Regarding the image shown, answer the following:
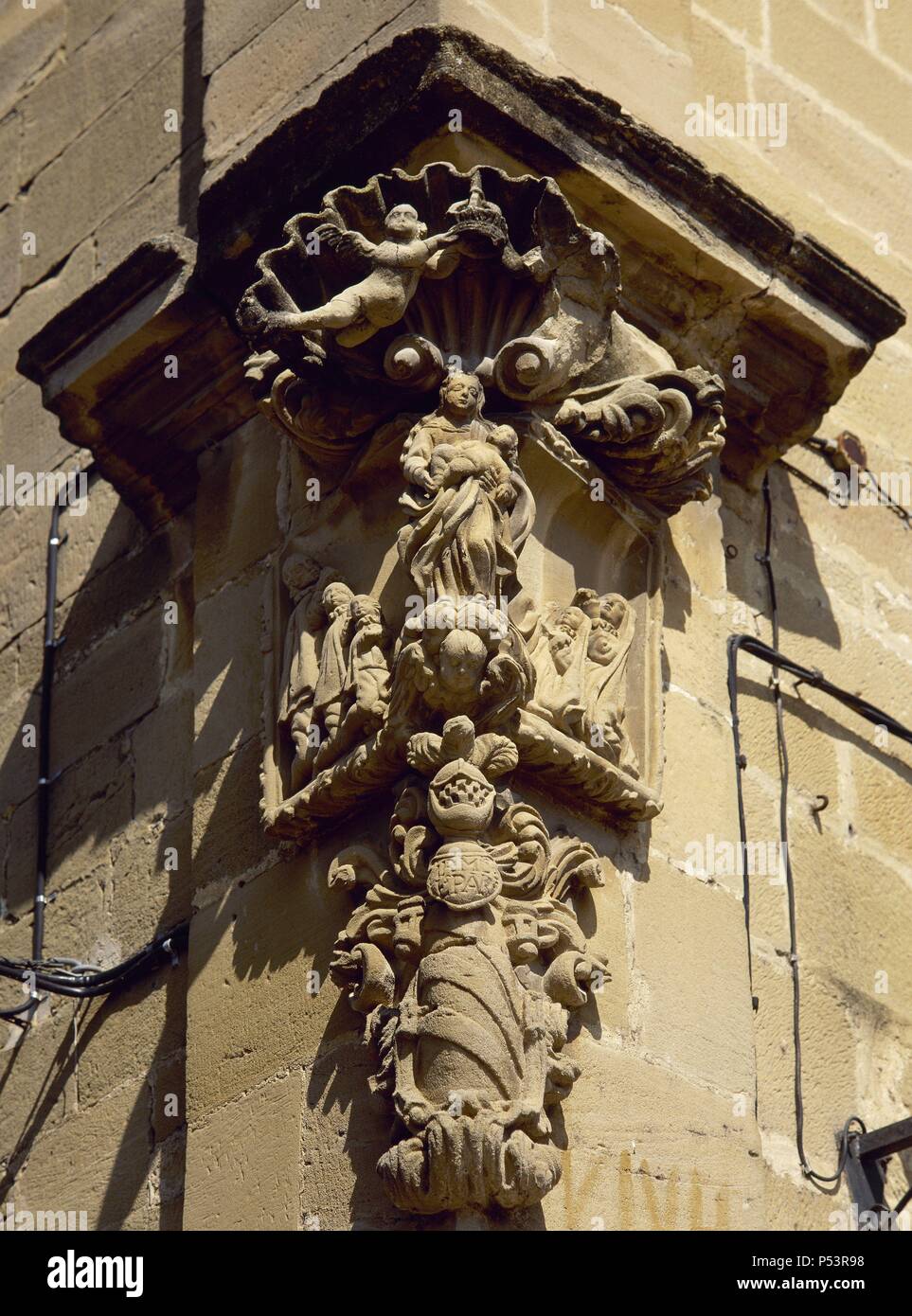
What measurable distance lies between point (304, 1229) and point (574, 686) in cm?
93

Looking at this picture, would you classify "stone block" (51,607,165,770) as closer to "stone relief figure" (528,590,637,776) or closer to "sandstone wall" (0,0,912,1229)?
"sandstone wall" (0,0,912,1229)

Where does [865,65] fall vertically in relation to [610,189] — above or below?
above

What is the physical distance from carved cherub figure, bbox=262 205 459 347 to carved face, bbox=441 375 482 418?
5.7 inches

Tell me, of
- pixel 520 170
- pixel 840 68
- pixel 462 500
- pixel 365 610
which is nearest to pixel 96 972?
pixel 365 610

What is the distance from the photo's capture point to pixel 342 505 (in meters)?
4.54

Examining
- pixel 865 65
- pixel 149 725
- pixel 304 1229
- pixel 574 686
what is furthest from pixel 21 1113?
pixel 865 65

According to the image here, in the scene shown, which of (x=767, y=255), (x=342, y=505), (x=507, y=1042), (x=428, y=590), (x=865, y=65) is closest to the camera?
(x=507, y=1042)

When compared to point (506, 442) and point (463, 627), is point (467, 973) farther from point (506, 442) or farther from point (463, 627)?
point (506, 442)

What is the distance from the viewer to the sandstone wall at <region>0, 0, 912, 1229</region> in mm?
4090

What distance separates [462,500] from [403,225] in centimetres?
48

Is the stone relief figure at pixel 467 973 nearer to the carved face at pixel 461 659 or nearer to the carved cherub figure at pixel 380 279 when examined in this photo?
the carved face at pixel 461 659

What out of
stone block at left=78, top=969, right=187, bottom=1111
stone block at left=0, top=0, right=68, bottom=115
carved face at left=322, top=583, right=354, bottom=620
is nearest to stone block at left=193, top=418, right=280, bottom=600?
carved face at left=322, top=583, right=354, bottom=620
